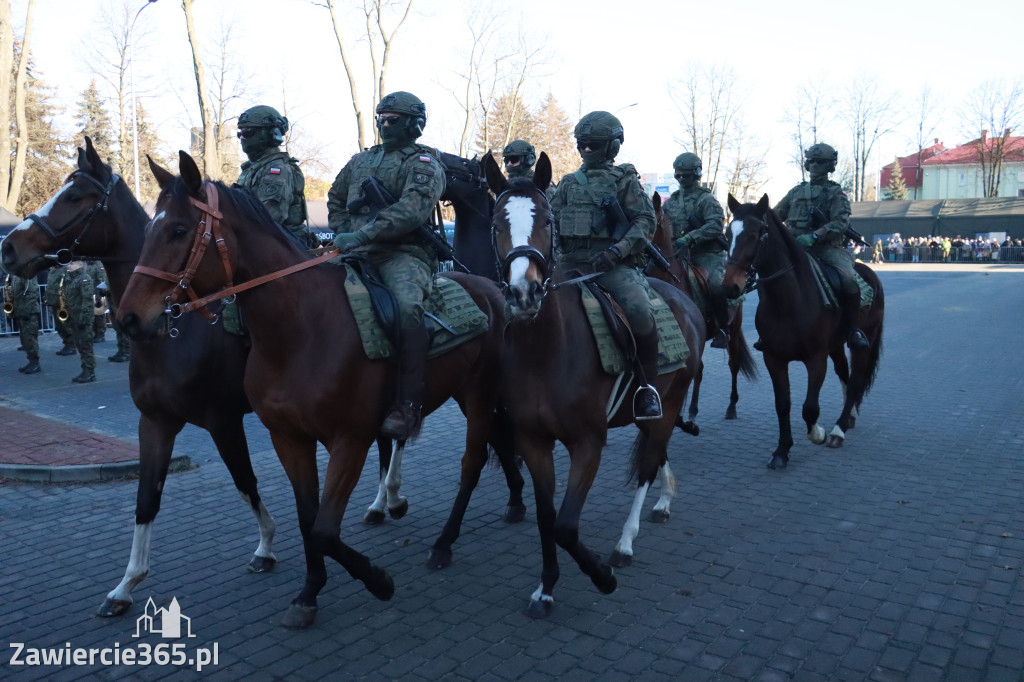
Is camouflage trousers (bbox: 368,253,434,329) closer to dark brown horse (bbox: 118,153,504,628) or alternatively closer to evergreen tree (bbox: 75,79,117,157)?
dark brown horse (bbox: 118,153,504,628)

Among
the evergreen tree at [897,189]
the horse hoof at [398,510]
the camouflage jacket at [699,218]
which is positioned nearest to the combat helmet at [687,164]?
the camouflage jacket at [699,218]

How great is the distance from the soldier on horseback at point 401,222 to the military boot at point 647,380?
4.66 feet

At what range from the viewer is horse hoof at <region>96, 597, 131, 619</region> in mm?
4680

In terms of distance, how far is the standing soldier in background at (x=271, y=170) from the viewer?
549 centimetres

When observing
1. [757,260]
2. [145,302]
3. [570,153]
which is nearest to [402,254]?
[145,302]

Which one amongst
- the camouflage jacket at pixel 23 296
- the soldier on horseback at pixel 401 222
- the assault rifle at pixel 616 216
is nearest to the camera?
the soldier on horseback at pixel 401 222

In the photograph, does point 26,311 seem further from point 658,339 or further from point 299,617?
point 658,339

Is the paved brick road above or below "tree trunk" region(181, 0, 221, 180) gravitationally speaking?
below

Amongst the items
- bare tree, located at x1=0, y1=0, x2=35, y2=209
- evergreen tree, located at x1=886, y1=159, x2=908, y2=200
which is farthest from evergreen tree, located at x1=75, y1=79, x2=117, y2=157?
evergreen tree, located at x1=886, y1=159, x2=908, y2=200

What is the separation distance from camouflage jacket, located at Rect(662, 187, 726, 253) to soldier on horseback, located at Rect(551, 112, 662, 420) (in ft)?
13.9

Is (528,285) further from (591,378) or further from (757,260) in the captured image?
(757,260)

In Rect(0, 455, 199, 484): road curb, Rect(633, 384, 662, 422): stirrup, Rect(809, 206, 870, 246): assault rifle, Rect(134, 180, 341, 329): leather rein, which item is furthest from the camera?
Rect(809, 206, 870, 246): assault rifle

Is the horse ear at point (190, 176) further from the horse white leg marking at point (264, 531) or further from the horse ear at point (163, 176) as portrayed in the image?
the horse white leg marking at point (264, 531)

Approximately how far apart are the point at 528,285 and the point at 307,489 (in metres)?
1.75
